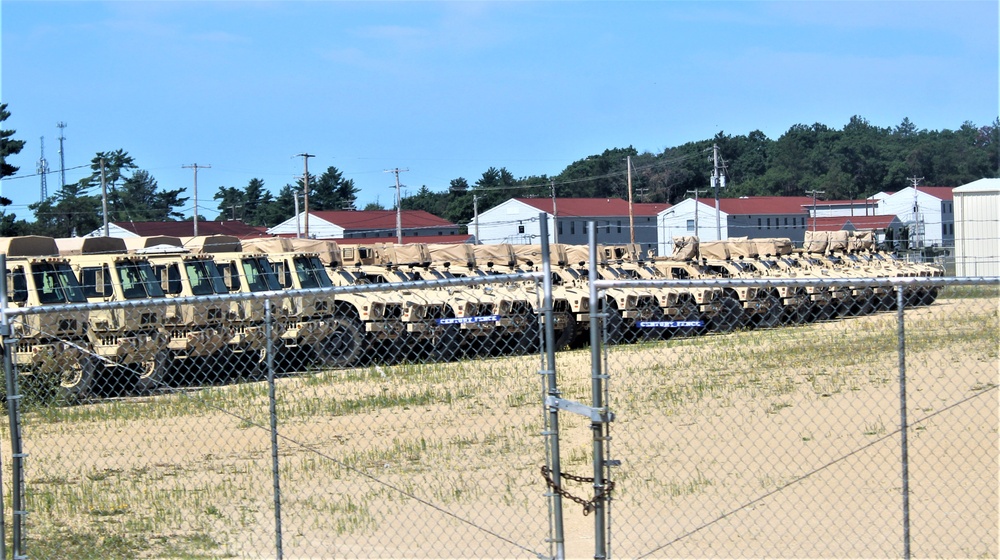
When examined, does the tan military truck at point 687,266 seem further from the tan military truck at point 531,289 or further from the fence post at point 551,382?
the fence post at point 551,382

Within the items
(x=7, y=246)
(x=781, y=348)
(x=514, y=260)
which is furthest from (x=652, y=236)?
(x=781, y=348)

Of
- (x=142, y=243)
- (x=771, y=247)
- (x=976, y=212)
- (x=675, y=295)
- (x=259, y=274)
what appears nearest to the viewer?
(x=259, y=274)

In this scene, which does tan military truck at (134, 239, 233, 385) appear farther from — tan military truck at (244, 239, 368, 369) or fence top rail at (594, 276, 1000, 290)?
fence top rail at (594, 276, 1000, 290)

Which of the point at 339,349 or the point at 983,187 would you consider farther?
the point at 983,187

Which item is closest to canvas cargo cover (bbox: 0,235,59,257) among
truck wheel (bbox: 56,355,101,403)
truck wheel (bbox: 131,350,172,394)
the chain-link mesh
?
the chain-link mesh

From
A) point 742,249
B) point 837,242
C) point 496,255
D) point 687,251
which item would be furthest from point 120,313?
point 837,242

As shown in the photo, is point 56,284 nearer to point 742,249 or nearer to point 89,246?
point 89,246

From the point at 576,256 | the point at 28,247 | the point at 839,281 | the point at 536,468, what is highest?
the point at 28,247

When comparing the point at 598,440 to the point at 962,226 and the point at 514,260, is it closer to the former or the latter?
the point at 514,260

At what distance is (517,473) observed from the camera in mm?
8859

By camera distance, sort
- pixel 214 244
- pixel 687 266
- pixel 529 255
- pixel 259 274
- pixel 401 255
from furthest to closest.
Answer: pixel 687 266 → pixel 529 255 → pixel 401 255 → pixel 214 244 → pixel 259 274

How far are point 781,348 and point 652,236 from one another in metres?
62.9

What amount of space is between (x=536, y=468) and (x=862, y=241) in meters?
28.0

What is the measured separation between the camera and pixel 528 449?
9.70m
